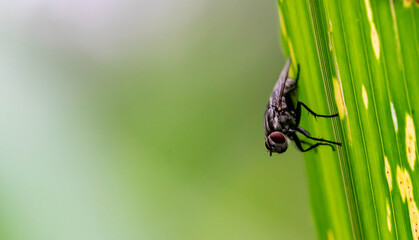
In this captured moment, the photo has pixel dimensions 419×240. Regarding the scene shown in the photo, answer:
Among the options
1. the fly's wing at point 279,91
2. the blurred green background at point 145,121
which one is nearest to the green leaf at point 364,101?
the fly's wing at point 279,91

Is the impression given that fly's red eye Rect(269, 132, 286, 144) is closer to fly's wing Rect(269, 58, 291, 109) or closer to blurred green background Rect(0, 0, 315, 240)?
fly's wing Rect(269, 58, 291, 109)

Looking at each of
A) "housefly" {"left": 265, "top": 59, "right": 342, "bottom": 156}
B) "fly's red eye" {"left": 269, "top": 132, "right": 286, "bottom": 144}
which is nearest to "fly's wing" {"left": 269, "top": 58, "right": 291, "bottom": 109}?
"housefly" {"left": 265, "top": 59, "right": 342, "bottom": 156}

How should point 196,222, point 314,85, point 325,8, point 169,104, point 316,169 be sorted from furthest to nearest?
point 169,104
point 196,222
point 316,169
point 314,85
point 325,8

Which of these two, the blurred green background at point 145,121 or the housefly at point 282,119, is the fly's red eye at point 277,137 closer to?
the housefly at point 282,119

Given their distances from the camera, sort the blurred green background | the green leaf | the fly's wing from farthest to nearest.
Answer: the blurred green background < the fly's wing < the green leaf

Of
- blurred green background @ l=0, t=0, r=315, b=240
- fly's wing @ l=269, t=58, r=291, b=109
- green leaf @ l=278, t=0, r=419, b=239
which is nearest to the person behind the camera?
green leaf @ l=278, t=0, r=419, b=239

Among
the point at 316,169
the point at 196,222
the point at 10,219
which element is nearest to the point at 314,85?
the point at 316,169

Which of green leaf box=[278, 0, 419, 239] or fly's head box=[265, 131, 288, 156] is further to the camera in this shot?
fly's head box=[265, 131, 288, 156]

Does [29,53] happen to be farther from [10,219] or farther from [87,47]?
[10,219]
